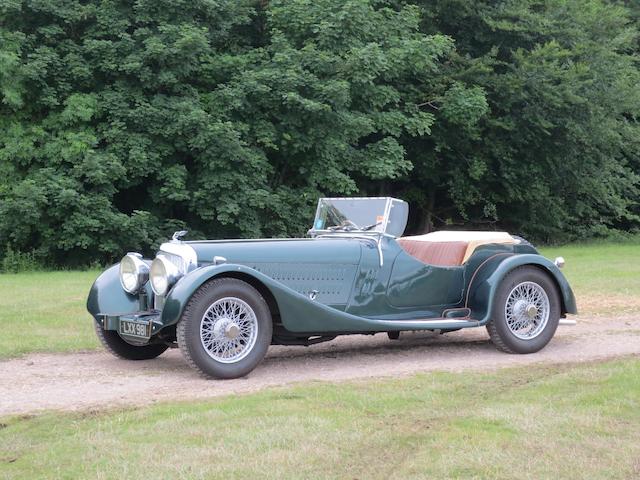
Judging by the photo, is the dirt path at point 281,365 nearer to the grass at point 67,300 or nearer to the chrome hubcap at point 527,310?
the chrome hubcap at point 527,310

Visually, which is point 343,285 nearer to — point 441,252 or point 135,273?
point 441,252

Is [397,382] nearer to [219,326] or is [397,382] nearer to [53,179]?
[219,326]

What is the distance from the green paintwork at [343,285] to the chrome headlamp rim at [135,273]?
0.08 meters

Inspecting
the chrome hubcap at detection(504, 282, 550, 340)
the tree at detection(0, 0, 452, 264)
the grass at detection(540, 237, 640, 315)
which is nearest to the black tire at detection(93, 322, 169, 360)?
the chrome hubcap at detection(504, 282, 550, 340)

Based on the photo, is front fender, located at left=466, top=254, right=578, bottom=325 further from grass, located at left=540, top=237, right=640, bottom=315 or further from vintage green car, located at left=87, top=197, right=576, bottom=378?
grass, located at left=540, top=237, right=640, bottom=315

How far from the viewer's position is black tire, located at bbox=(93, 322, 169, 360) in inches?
342

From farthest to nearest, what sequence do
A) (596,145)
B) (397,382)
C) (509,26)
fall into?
(596,145)
(509,26)
(397,382)

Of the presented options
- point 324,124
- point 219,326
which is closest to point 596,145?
point 324,124

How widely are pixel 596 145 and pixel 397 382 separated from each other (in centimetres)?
2531

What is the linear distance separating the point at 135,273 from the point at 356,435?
354cm

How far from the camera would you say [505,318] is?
29.5ft

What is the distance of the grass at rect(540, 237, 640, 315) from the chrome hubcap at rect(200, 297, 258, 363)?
5684 millimetres

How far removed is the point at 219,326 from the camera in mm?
7648

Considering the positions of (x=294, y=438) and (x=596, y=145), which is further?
(x=596, y=145)
